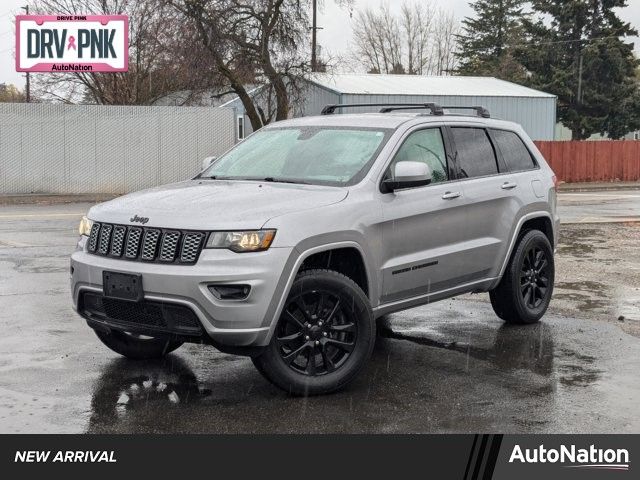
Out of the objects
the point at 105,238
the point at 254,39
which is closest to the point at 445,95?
the point at 254,39

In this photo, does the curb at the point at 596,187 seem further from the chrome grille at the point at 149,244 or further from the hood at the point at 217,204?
the chrome grille at the point at 149,244

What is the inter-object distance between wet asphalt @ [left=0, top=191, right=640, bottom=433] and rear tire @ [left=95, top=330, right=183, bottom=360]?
0.27 ft

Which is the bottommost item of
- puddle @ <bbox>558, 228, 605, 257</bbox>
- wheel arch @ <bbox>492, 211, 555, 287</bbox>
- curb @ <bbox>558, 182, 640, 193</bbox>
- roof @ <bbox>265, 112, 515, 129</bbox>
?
puddle @ <bbox>558, 228, 605, 257</bbox>

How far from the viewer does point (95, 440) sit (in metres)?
5.08

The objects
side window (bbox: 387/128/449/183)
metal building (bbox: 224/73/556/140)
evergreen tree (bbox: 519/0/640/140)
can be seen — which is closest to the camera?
side window (bbox: 387/128/449/183)

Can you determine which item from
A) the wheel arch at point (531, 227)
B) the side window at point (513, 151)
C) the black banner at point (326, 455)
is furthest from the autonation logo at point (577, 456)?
the side window at point (513, 151)

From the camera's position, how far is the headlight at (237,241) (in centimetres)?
567

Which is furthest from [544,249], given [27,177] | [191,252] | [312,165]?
[27,177]

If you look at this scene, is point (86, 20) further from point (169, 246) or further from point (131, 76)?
point (169, 246)

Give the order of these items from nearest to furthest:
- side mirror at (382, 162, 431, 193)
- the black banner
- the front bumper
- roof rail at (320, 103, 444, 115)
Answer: the black banner < the front bumper < side mirror at (382, 162, 431, 193) < roof rail at (320, 103, 444, 115)

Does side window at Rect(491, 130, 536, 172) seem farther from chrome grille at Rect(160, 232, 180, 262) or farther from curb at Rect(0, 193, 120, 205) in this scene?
curb at Rect(0, 193, 120, 205)

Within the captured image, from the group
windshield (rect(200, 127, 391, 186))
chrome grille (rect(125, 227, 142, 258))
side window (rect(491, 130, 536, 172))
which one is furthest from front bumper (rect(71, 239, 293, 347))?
side window (rect(491, 130, 536, 172))

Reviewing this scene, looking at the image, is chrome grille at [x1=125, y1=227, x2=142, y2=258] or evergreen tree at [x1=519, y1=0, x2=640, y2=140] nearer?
chrome grille at [x1=125, y1=227, x2=142, y2=258]

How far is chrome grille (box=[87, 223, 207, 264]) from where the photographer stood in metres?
5.71
